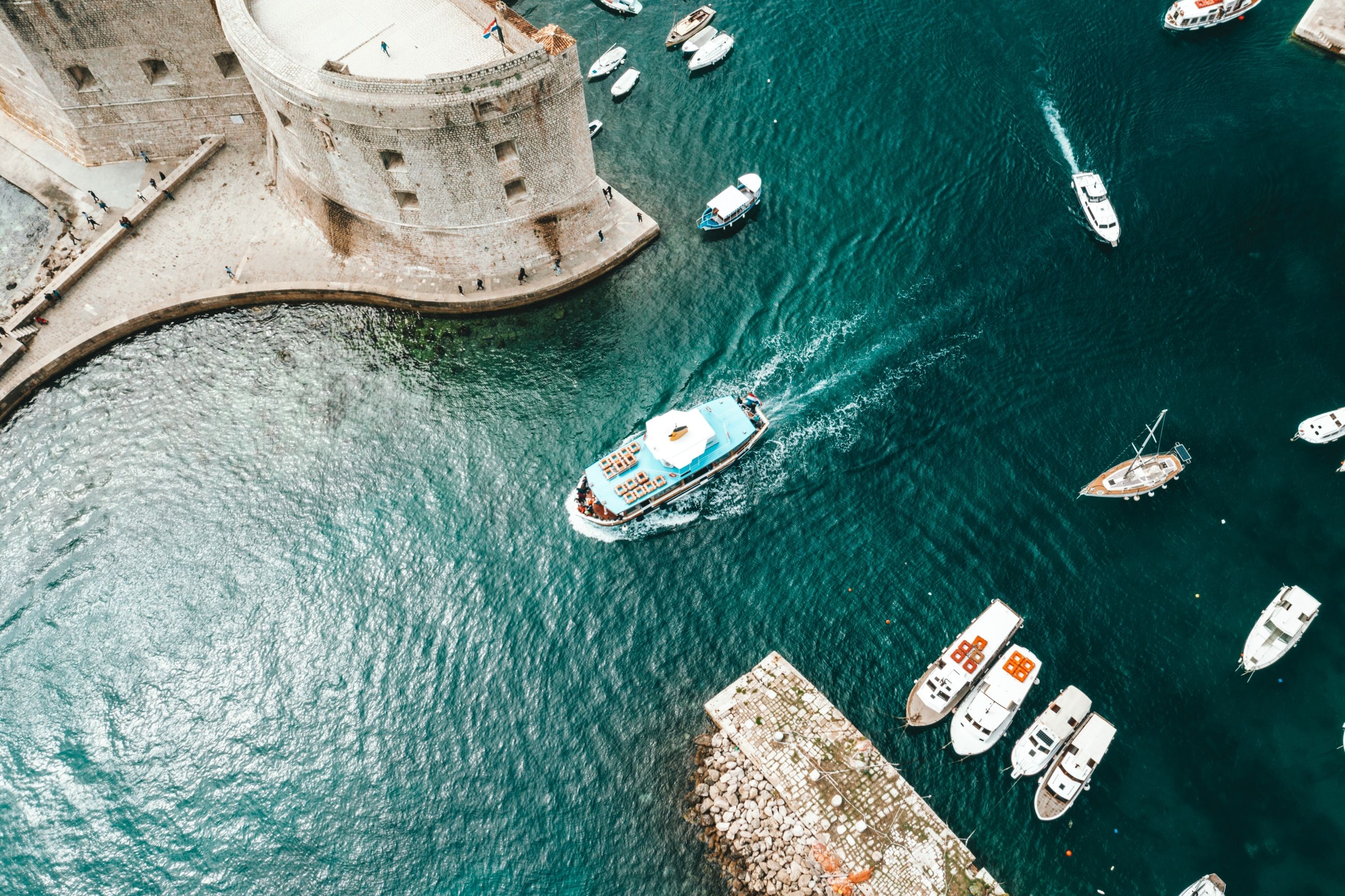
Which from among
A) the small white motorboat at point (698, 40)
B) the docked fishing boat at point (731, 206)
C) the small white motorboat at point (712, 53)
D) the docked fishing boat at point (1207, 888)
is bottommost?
the docked fishing boat at point (1207, 888)

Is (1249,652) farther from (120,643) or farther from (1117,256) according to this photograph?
(120,643)

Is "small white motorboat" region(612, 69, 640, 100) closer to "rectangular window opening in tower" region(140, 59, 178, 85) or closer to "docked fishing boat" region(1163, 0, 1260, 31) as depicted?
"rectangular window opening in tower" region(140, 59, 178, 85)

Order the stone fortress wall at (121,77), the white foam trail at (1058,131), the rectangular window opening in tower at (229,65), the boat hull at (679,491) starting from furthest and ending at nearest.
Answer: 1. the white foam trail at (1058,131)
2. the rectangular window opening in tower at (229,65)
3. the stone fortress wall at (121,77)
4. the boat hull at (679,491)

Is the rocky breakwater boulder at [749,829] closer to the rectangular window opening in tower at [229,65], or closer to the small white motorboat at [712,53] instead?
the small white motorboat at [712,53]

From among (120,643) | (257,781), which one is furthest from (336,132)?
(257,781)

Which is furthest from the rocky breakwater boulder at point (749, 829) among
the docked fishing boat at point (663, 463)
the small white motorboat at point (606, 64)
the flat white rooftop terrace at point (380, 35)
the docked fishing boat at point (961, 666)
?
the small white motorboat at point (606, 64)

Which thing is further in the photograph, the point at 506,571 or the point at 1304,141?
the point at 1304,141

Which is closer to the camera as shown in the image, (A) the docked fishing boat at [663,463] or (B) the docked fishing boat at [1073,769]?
(B) the docked fishing boat at [1073,769]
